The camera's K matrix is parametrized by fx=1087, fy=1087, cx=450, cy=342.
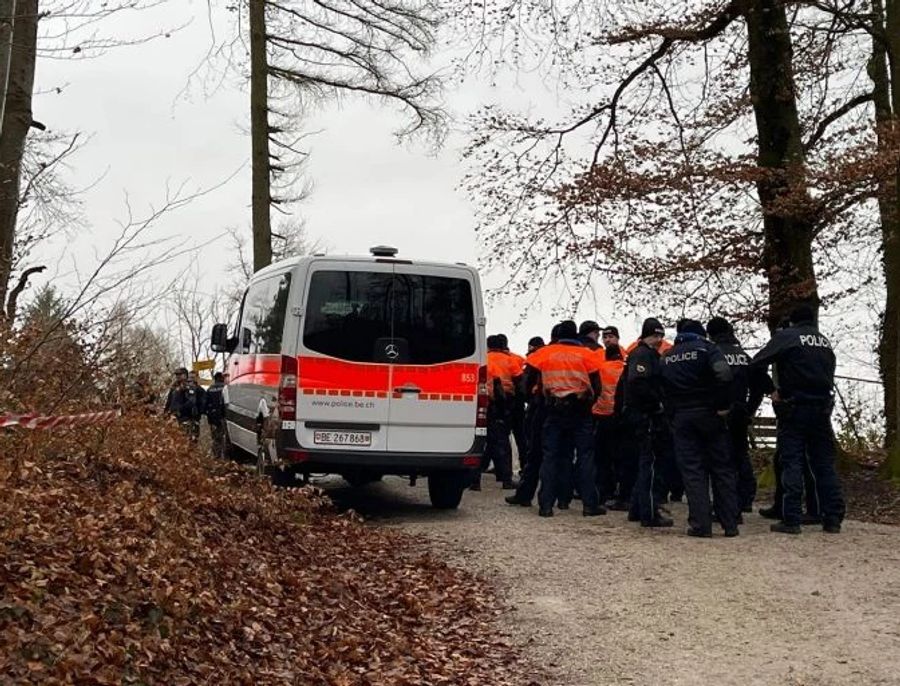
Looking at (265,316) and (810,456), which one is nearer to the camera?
(810,456)

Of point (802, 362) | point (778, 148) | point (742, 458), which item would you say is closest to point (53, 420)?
point (802, 362)

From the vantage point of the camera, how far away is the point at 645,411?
35.3 ft

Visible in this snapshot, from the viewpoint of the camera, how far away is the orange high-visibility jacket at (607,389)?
39.4ft

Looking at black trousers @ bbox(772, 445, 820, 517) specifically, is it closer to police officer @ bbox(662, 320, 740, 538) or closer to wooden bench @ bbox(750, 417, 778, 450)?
police officer @ bbox(662, 320, 740, 538)

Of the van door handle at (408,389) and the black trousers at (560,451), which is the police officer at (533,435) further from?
the van door handle at (408,389)

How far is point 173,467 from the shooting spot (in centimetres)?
945

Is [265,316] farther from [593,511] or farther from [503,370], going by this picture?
[593,511]

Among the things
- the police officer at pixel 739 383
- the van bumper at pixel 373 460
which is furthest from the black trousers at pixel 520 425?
the police officer at pixel 739 383

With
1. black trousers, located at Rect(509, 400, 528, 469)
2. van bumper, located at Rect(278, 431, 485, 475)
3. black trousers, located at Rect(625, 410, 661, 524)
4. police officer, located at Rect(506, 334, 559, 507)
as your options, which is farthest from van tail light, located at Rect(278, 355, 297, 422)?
black trousers, located at Rect(509, 400, 528, 469)

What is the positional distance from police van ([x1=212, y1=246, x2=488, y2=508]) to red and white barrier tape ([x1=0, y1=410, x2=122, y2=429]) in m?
1.66

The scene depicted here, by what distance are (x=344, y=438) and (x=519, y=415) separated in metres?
4.45

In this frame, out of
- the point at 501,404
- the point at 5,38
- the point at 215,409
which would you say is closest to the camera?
the point at 5,38

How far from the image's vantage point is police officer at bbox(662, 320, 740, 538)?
9953 millimetres

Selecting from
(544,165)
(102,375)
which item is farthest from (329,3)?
(102,375)
